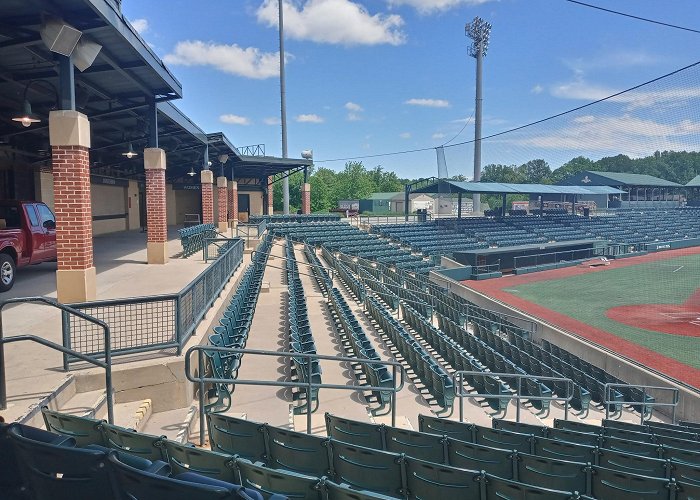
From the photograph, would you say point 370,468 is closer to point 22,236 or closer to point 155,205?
point 22,236

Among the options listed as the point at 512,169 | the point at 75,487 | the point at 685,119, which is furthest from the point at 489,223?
the point at 512,169

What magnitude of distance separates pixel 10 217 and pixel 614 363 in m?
16.7

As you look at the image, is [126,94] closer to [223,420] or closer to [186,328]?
[186,328]

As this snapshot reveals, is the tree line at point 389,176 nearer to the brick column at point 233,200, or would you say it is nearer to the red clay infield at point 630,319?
the brick column at point 233,200

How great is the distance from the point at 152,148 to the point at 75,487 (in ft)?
44.6

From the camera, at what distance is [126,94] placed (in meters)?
13.9

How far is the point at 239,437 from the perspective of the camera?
4.75m

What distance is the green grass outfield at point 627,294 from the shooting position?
1864cm

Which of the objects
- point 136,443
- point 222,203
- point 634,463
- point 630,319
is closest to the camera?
point 136,443

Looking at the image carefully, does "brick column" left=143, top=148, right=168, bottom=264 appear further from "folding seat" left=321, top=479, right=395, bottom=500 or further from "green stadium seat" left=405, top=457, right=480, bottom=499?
"folding seat" left=321, top=479, right=395, bottom=500

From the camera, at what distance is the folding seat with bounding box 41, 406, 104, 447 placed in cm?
393

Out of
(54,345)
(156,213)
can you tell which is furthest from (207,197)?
(54,345)

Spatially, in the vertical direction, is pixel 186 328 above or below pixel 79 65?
below

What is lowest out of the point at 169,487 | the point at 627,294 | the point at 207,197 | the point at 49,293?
the point at 627,294
